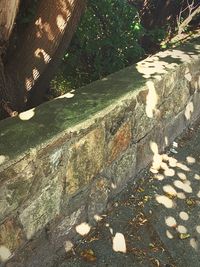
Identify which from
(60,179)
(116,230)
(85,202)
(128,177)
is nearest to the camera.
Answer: (60,179)

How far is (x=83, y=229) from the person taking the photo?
3.28 metres

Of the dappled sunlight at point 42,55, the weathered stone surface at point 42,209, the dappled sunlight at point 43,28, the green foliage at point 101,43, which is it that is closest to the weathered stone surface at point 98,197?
the weathered stone surface at point 42,209

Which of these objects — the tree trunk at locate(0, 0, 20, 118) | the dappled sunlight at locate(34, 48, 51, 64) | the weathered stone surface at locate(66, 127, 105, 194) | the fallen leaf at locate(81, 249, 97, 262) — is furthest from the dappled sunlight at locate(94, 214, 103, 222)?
the dappled sunlight at locate(34, 48, 51, 64)

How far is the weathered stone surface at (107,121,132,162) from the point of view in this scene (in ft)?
10.6

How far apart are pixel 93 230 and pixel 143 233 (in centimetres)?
45

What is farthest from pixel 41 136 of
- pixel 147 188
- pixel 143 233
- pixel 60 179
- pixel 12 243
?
pixel 147 188

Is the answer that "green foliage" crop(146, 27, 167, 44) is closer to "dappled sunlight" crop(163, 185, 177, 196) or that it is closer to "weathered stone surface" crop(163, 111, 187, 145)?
"weathered stone surface" crop(163, 111, 187, 145)

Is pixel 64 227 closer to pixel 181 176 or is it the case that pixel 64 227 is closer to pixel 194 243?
pixel 194 243

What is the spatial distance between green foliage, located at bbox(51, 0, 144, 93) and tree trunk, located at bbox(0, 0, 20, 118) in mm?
1367

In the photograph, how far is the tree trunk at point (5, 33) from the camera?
10.0ft

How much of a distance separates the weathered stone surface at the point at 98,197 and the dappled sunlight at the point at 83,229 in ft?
0.21

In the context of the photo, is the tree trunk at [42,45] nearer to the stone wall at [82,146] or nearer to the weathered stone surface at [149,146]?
the stone wall at [82,146]

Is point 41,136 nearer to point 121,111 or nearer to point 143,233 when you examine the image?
point 121,111

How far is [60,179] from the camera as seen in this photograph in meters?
2.75
